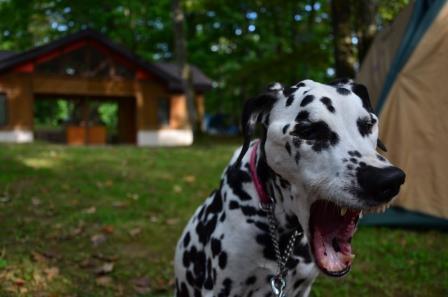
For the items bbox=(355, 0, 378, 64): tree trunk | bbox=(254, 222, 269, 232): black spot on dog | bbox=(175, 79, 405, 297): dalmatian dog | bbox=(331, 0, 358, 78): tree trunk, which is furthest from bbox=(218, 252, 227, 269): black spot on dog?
bbox=(331, 0, 358, 78): tree trunk

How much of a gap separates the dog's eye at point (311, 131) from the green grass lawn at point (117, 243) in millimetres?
2687

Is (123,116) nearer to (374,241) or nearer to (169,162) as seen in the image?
(169,162)

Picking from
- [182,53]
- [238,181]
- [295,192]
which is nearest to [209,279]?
[238,181]

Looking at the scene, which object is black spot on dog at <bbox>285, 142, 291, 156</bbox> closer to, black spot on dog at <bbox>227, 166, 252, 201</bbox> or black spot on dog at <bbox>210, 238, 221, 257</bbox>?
black spot on dog at <bbox>227, 166, 252, 201</bbox>

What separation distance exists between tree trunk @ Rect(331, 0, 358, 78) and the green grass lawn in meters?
3.30

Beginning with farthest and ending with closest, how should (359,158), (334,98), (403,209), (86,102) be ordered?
(86,102)
(403,209)
(334,98)
(359,158)

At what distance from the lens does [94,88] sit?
2520 cm

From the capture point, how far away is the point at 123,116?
94.5 ft

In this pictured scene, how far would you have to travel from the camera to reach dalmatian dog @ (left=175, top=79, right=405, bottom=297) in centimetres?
203

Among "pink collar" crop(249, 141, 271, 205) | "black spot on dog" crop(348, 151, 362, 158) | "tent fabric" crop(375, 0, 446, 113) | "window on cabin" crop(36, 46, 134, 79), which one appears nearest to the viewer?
"black spot on dog" crop(348, 151, 362, 158)

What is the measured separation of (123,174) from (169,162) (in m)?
2.42

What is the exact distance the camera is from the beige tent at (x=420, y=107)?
18.2ft

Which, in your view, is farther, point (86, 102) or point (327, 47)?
point (86, 102)

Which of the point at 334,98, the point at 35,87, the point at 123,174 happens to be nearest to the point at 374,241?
the point at 334,98
